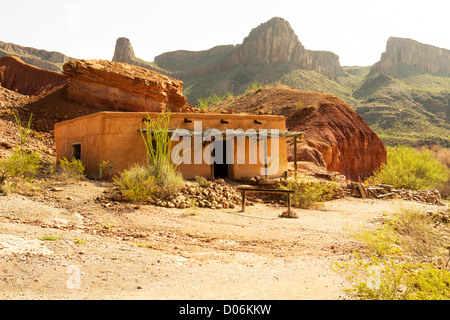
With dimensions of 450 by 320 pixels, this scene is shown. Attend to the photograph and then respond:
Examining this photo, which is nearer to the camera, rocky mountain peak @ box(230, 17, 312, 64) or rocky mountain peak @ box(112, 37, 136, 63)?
rocky mountain peak @ box(230, 17, 312, 64)

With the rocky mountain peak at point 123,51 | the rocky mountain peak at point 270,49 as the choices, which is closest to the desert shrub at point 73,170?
the rocky mountain peak at point 270,49

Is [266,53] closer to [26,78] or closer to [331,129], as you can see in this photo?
[26,78]

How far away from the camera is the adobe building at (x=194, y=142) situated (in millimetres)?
13195

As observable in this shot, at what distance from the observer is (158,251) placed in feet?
17.7

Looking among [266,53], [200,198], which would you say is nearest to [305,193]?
[200,198]

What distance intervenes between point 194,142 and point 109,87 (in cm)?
1238

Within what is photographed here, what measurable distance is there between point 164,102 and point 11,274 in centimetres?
2223

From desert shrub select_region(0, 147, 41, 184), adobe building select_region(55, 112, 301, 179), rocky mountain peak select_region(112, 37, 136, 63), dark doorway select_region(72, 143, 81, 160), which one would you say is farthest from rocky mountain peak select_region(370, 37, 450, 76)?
desert shrub select_region(0, 147, 41, 184)

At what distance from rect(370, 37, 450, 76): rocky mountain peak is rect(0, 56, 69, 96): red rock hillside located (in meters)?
61.7

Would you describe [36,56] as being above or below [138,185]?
above

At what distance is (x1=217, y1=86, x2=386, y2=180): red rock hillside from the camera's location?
80.4ft

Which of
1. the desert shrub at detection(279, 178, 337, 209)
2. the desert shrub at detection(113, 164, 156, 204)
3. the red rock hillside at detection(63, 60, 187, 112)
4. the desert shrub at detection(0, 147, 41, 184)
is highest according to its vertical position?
the red rock hillside at detection(63, 60, 187, 112)

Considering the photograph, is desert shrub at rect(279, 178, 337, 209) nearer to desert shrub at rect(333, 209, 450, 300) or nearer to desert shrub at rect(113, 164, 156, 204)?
desert shrub at rect(333, 209, 450, 300)
